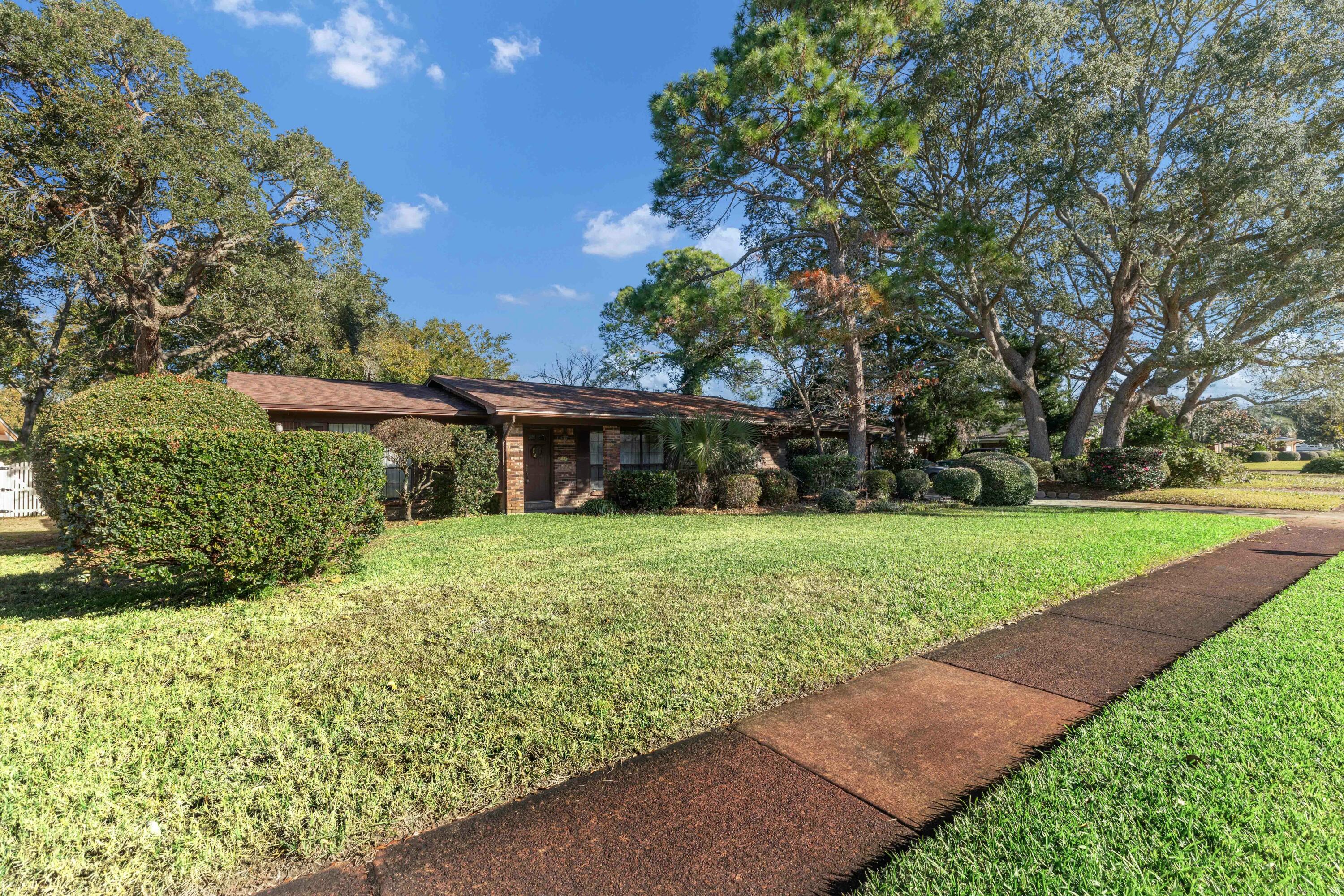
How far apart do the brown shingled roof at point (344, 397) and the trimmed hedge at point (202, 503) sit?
20.4 ft

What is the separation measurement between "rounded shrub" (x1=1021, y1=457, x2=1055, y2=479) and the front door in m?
15.6

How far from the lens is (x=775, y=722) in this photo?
9.82 feet

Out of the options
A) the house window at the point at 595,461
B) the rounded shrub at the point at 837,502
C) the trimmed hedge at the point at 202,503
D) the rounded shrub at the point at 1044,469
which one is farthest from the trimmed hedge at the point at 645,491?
the rounded shrub at the point at 1044,469

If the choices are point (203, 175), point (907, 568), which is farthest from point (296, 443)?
point (203, 175)

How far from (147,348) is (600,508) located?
607 inches

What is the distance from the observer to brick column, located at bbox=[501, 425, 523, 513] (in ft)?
41.1

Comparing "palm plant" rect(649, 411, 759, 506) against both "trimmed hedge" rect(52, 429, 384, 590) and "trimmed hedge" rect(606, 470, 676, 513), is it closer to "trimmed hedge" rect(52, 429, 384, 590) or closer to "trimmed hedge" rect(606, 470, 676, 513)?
"trimmed hedge" rect(606, 470, 676, 513)

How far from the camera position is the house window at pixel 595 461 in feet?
48.8

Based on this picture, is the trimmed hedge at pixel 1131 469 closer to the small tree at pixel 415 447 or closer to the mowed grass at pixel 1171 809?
the mowed grass at pixel 1171 809

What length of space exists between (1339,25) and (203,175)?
31055 mm

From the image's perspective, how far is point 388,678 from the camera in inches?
136

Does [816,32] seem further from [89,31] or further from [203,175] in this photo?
[89,31]

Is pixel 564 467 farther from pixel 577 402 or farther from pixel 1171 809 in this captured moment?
pixel 1171 809

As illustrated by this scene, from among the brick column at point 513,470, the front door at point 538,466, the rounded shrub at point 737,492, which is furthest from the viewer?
the front door at point 538,466
